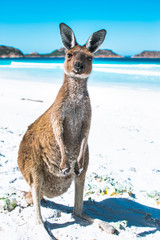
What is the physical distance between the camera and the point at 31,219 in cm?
228

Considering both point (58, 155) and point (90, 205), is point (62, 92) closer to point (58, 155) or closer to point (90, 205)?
point (58, 155)

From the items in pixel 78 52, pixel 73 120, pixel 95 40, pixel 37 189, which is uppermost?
pixel 95 40

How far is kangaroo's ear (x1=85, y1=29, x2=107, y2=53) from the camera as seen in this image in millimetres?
2285

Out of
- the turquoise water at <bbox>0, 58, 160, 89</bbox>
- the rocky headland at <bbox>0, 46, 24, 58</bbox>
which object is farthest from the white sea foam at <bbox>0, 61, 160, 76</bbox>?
the rocky headland at <bbox>0, 46, 24, 58</bbox>

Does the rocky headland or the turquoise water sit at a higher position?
the rocky headland

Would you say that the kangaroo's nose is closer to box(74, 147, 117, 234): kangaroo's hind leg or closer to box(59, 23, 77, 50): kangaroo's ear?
box(59, 23, 77, 50): kangaroo's ear

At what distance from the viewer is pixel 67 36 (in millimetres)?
2305

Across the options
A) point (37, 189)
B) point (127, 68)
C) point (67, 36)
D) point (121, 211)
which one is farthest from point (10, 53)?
point (37, 189)

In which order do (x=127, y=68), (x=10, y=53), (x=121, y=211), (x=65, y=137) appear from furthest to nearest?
(x=10, y=53)
(x=127, y=68)
(x=121, y=211)
(x=65, y=137)

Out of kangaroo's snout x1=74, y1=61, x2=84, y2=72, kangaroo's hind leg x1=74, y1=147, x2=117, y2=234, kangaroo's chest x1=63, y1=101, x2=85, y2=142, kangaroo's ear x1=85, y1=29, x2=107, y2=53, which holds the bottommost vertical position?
kangaroo's hind leg x1=74, y1=147, x2=117, y2=234

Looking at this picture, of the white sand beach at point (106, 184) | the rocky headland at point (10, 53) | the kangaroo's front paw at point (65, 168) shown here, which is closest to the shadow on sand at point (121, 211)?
the white sand beach at point (106, 184)

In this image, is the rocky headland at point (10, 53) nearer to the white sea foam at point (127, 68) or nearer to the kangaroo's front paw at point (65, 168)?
the white sea foam at point (127, 68)

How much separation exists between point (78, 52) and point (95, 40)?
0.20m

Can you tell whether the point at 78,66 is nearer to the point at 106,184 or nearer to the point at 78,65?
the point at 78,65
